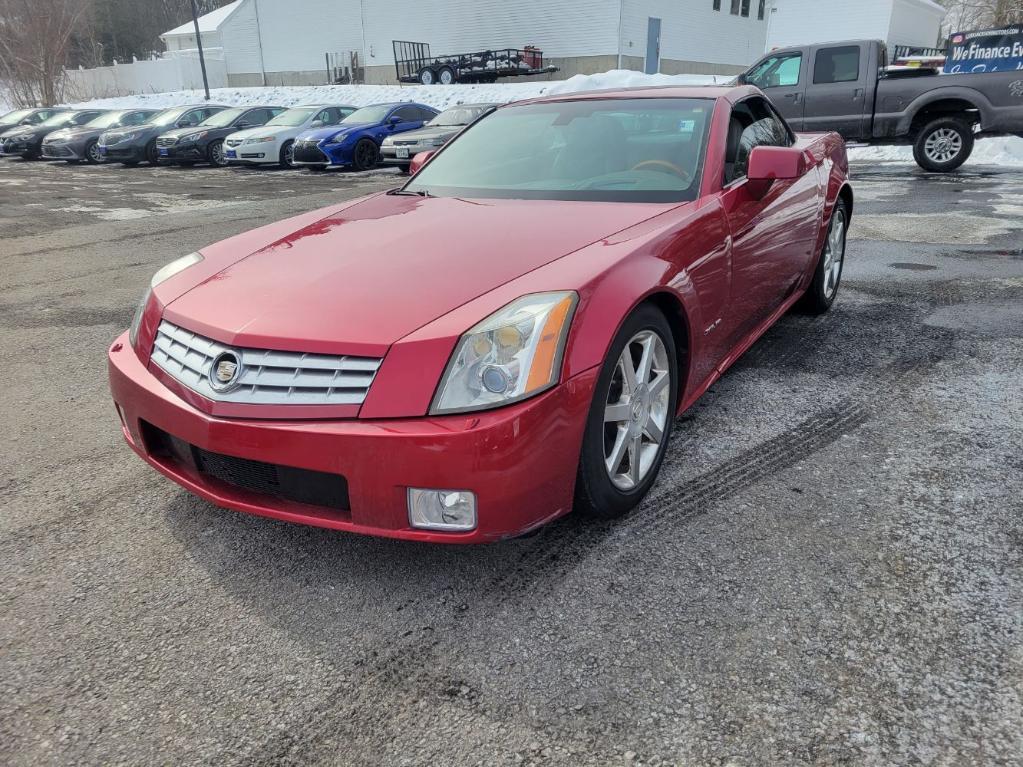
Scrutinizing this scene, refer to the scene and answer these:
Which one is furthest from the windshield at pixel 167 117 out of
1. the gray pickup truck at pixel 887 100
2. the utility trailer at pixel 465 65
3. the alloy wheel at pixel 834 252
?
the alloy wheel at pixel 834 252

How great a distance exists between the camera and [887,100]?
38.9 ft

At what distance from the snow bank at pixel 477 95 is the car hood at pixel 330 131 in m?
5.02

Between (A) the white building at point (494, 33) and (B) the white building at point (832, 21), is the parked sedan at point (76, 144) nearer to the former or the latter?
(A) the white building at point (494, 33)

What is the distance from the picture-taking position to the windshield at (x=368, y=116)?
54.7 ft

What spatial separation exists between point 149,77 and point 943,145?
51271mm

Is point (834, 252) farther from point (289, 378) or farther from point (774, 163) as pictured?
point (289, 378)

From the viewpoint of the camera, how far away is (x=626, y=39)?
1172 inches

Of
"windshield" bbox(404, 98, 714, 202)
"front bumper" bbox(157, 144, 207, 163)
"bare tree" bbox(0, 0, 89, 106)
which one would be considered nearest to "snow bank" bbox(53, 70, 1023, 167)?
"bare tree" bbox(0, 0, 89, 106)

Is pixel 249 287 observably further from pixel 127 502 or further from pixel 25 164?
pixel 25 164

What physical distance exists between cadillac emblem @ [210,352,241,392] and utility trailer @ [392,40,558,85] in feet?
99.4

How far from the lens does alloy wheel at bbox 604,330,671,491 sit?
2.52 metres

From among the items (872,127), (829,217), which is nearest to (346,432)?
(829,217)

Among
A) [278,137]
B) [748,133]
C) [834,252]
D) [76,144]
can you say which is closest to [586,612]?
[748,133]

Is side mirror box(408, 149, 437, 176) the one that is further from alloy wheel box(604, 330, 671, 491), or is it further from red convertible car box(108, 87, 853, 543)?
alloy wheel box(604, 330, 671, 491)
